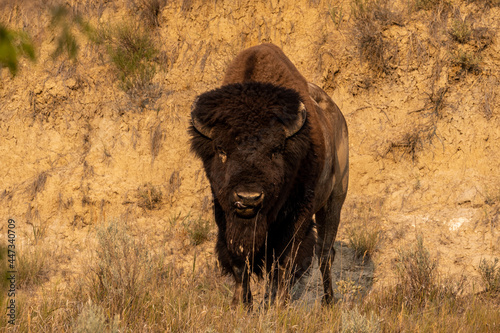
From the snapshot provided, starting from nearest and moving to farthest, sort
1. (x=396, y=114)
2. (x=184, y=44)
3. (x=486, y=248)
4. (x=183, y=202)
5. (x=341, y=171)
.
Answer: (x=341, y=171) → (x=486, y=248) → (x=183, y=202) → (x=396, y=114) → (x=184, y=44)

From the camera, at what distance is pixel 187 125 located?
29.9 feet

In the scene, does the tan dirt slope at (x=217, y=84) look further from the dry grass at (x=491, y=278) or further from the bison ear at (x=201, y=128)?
the bison ear at (x=201, y=128)

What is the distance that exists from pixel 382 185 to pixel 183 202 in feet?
10.9

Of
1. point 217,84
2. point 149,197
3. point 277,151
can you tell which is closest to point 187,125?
point 217,84

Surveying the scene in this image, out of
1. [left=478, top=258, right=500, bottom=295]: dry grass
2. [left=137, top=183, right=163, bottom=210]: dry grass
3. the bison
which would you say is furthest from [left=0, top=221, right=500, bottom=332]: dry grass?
[left=137, top=183, right=163, bottom=210]: dry grass

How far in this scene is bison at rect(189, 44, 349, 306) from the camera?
14.1 feet

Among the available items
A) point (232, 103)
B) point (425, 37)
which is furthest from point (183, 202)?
point (425, 37)

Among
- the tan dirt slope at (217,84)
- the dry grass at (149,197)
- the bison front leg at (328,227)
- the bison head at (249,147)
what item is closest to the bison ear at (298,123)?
the bison head at (249,147)

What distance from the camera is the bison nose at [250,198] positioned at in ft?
13.2

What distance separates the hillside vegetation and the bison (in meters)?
1.52

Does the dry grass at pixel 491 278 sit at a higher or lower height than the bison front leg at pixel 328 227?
lower

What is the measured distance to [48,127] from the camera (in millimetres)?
9203

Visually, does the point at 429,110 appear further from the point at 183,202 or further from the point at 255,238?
the point at 255,238

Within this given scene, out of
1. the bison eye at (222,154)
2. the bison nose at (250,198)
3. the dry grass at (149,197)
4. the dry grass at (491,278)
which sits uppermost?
the bison eye at (222,154)
